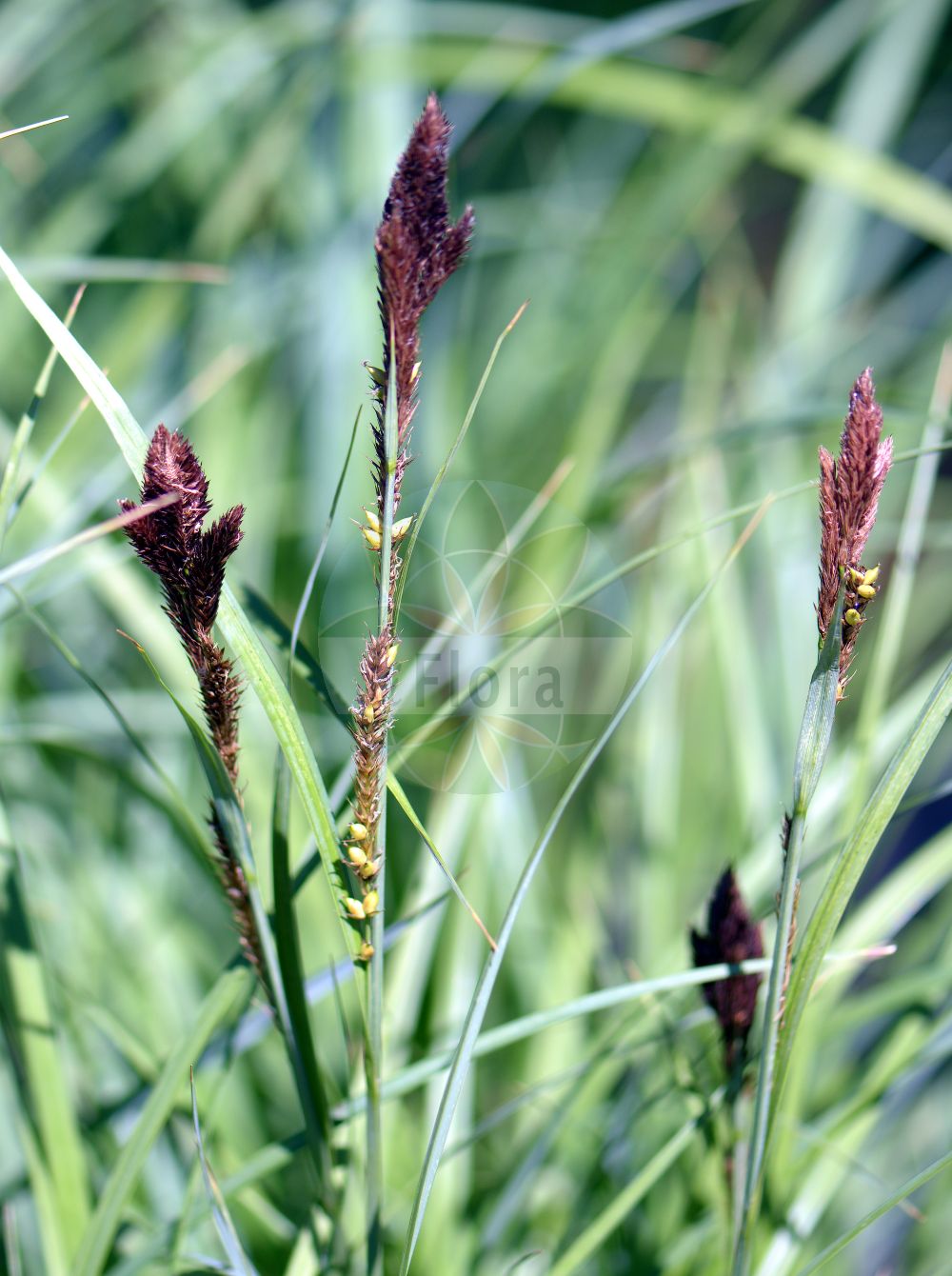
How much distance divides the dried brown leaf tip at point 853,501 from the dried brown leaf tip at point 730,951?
0.46 feet

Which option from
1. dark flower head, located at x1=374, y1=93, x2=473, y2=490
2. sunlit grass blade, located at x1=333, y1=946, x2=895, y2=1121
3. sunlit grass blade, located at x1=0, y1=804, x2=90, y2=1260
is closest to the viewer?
dark flower head, located at x1=374, y1=93, x2=473, y2=490

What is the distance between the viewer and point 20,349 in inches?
45.7

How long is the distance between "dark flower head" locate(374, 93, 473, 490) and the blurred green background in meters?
0.19

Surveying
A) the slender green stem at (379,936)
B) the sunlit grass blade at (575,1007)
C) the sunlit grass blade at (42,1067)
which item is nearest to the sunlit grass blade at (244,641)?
the slender green stem at (379,936)

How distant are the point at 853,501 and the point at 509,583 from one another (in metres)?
0.63

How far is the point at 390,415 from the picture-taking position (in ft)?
0.93

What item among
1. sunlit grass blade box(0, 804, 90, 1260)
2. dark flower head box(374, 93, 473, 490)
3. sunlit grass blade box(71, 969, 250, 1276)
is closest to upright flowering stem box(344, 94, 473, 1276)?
dark flower head box(374, 93, 473, 490)

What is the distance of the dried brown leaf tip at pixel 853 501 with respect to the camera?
0.27m

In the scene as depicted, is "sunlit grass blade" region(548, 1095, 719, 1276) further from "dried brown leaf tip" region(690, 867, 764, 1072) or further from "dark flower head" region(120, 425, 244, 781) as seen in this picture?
"dark flower head" region(120, 425, 244, 781)

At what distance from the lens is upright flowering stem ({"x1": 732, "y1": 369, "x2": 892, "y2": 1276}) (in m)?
0.27

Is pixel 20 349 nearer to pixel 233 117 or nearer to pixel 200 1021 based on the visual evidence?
pixel 233 117

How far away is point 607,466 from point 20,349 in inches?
28.8

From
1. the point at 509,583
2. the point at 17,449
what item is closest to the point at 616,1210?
the point at 17,449

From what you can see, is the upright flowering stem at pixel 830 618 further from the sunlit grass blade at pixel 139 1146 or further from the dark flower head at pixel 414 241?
the sunlit grass blade at pixel 139 1146
